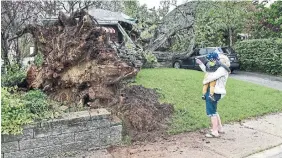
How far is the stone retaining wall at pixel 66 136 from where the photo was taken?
4.40 metres

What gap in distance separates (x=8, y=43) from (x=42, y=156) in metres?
4.83

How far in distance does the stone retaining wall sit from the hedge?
12.9 meters

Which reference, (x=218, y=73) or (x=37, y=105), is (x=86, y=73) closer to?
(x=37, y=105)

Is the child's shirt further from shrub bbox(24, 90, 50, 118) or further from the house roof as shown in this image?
the house roof

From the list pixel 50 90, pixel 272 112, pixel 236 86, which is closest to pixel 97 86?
pixel 50 90

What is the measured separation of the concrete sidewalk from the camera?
4828 millimetres

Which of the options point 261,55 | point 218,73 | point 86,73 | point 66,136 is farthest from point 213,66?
point 261,55

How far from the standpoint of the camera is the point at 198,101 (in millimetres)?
7629

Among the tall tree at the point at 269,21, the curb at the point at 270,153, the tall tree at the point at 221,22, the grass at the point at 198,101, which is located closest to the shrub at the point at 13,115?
the grass at the point at 198,101

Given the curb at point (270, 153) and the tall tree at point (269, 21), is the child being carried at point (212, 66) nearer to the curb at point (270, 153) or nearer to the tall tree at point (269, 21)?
the curb at point (270, 153)

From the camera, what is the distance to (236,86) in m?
10.1

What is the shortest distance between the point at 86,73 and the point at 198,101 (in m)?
3.09

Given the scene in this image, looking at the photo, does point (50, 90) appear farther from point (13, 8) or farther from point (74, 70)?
point (13, 8)

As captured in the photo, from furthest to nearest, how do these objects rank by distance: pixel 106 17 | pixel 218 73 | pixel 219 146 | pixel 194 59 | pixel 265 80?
1. pixel 194 59
2. pixel 265 80
3. pixel 106 17
4. pixel 218 73
5. pixel 219 146
